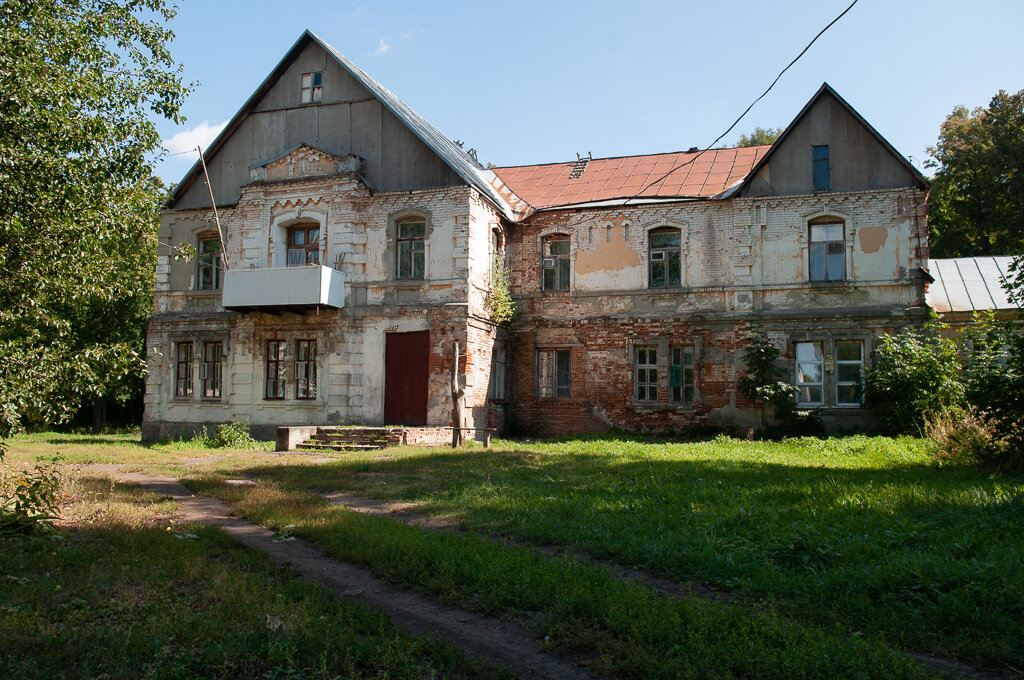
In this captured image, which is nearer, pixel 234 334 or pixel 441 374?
pixel 441 374

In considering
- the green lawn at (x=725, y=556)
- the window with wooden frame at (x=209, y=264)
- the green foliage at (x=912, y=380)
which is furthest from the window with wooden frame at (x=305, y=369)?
the green foliage at (x=912, y=380)

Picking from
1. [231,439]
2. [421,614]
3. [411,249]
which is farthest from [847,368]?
[421,614]

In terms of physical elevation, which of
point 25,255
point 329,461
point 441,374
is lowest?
point 329,461

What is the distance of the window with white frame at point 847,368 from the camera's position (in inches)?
752

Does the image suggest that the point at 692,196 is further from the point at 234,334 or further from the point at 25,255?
the point at 25,255

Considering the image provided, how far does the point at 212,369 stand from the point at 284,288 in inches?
169

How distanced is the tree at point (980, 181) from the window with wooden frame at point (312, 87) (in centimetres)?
2409

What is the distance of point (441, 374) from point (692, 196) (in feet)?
28.9

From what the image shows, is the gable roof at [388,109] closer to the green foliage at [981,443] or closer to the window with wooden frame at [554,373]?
the window with wooden frame at [554,373]

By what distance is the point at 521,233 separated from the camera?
22250 mm

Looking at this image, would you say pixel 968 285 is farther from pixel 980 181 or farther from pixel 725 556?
pixel 725 556

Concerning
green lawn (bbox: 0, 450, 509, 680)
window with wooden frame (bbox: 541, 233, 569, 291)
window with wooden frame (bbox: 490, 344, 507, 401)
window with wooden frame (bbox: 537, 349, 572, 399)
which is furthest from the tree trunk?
green lawn (bbox: 0, 450, 509, 680)

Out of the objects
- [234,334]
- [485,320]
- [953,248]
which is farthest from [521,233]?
[953,248]

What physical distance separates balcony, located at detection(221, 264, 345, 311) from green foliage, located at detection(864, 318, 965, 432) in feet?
45.3
